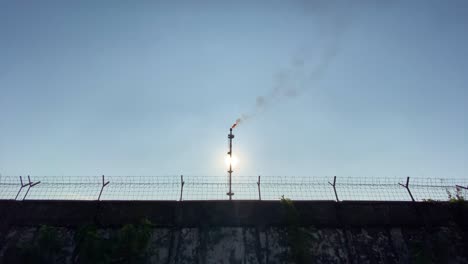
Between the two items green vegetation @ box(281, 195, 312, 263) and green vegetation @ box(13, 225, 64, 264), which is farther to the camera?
green vegetation @ box(281, 195, 312, 263)

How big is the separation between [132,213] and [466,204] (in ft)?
39.1

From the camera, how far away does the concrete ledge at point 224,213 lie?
8.70m

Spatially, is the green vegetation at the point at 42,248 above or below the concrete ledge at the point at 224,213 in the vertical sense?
below

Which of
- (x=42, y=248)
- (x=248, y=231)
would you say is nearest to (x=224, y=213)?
(x=248, y=231)

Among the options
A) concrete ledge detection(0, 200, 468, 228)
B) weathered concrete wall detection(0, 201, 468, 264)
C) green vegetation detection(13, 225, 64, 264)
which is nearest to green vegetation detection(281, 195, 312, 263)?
weathered concrete wall detection(0, 201, 468, 264)

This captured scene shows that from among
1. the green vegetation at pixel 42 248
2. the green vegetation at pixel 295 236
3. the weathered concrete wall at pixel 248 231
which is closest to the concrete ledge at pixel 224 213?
the weathered concrete wall at pixel 248 231

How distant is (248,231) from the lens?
8.53 m

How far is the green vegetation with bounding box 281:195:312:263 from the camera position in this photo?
770 centimetres

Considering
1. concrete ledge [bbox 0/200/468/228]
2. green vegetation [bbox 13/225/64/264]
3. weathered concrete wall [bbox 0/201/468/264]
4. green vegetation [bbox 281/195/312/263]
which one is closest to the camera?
green vegetation [bbox 13/225/64/264]

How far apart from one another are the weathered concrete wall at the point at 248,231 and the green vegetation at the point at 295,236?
0.03 metres

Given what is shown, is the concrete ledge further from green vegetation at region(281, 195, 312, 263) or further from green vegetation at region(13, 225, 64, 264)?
green vegetation at region(13, 225, 64, 264)

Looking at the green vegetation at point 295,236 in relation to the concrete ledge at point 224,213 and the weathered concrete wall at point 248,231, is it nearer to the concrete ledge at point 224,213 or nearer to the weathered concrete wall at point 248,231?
the weathered concrete wall at point 248,231

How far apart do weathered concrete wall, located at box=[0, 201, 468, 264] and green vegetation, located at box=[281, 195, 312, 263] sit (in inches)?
1.2

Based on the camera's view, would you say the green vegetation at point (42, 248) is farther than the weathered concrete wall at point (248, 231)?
No
